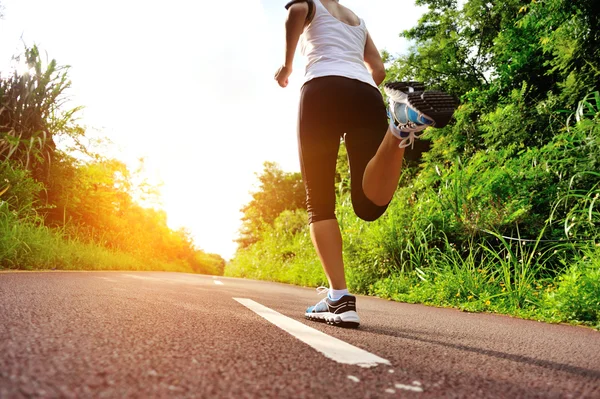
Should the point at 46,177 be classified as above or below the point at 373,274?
above

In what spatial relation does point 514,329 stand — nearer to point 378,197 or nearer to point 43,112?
point 378,197

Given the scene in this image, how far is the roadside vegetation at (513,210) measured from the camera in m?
4.41

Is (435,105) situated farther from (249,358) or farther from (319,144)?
(249,358)

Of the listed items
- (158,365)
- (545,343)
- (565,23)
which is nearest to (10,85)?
(158,365)

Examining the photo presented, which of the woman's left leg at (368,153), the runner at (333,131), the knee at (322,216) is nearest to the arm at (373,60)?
the runner at (333,131)

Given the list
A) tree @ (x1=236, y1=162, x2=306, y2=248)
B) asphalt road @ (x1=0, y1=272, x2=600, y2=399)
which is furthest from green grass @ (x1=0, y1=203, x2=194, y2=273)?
tree @ (x1=236, y1=162, x2=306, y2=248)

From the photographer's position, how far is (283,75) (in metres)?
3.06

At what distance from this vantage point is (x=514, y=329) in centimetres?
308

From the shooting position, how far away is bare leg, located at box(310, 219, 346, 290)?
2.74 meters

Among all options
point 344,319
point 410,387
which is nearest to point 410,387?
point 410,387

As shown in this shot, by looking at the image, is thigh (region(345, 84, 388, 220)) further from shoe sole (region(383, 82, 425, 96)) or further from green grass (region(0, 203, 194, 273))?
green grass (region(0, 203, 194, 273))

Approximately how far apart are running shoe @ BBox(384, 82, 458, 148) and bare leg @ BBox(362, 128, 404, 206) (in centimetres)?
9

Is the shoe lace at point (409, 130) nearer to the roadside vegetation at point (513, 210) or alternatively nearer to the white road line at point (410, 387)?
the white road line at point (410, 387)

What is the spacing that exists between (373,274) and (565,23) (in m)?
5.31
